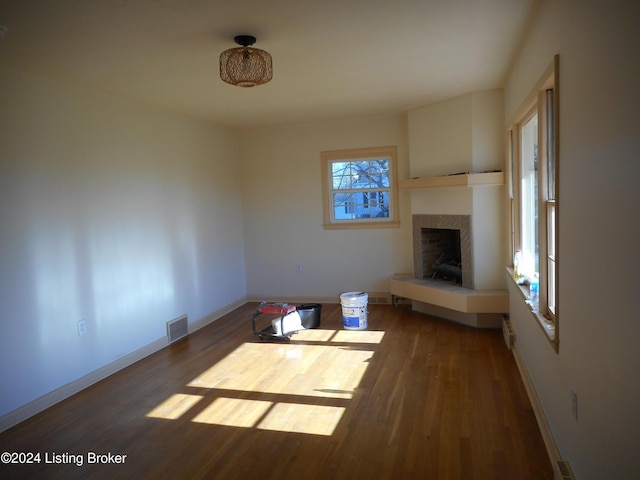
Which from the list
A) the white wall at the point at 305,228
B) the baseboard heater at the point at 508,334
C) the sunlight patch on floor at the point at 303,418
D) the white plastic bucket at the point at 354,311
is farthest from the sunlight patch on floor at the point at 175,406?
the white wall at the point at 305,228

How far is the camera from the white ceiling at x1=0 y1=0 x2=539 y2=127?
245 centimetres

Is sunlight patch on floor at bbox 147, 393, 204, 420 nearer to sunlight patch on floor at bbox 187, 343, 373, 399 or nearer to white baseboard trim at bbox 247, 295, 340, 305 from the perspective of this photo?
sunlight patch on floor at bbox 187, 343, 373, 399

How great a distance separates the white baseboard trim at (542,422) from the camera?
89.3 inches

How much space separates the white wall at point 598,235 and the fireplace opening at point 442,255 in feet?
10.4

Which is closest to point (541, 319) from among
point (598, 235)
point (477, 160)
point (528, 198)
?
point (598, 235)

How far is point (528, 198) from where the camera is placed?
3.87 meters

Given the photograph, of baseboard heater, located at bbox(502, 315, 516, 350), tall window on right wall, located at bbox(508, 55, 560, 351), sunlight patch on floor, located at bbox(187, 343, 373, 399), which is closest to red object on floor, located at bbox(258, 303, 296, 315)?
sunlight patch on floor, located at bbox(187, 343, 373, 399)

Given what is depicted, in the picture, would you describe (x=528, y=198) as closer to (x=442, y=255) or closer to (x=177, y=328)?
(x=442, y=255)

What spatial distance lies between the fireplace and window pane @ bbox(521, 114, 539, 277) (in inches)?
45.0

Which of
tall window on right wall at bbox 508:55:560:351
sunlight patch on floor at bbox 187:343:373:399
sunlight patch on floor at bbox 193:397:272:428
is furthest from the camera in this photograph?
sunlight patch on floor at bbox 187:343:373:399

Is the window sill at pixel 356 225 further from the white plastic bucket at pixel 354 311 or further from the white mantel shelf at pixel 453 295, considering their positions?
the white plastic bucket at pixel 354 311

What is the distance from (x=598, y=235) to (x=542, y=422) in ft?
5.29

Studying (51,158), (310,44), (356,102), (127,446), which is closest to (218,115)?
(356,102)

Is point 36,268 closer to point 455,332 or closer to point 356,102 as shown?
point 356,102
